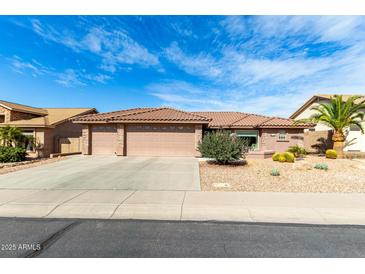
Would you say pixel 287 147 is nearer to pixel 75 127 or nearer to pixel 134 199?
pixel 134 199

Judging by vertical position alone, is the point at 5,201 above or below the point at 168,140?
below

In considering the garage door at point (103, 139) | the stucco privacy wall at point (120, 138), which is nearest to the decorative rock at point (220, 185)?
the stucco privacy wall at point (120, 138)

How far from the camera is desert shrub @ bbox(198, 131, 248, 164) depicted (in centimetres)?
1221

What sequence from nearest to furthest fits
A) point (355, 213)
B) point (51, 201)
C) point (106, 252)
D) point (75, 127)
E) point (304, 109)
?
point (106, 252), point (355, 213), point (51, 201), point (75, 127), point (304, 109)

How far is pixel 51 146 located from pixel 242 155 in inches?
703

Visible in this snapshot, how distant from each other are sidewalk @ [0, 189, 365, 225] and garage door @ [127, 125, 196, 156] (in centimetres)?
1010

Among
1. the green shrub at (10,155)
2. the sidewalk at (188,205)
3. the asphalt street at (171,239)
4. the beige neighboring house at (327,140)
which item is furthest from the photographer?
the beige neighboring house at (327,140)

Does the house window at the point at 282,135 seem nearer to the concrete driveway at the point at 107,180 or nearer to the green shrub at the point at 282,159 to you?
the green shrub at the point at 282,159

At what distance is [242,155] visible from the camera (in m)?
12.8

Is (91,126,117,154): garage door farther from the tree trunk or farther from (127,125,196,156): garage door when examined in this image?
the tree trunk

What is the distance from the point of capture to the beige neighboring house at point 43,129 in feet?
61.9

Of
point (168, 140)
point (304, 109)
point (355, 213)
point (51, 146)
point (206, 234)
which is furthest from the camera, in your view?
point (304, 109)

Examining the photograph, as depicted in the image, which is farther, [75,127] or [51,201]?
[75,127]

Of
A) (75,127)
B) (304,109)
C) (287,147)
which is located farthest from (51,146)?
(304,109)
